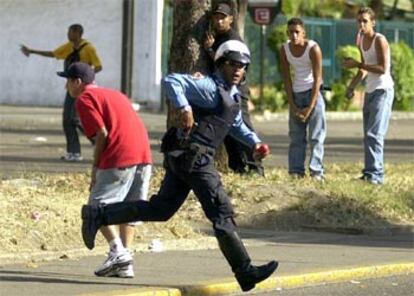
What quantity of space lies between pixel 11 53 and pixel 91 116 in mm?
23662

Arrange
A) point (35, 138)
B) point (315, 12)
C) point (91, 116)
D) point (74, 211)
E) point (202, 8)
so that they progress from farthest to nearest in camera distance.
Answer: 1. point (315, 12)
2. point (35, 138)
3. point (202, 8)
4. point (74, 211)
5. point (91, 116)

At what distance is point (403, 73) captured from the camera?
114 feet

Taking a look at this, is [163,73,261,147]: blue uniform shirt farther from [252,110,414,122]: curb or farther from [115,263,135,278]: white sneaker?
[252,110,414,122]: curb

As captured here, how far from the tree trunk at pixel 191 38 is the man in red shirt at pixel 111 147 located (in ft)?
13.1

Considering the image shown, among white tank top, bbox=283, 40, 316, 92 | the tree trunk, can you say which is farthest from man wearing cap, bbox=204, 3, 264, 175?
white tank top, bbox=283, 40, 316, 92

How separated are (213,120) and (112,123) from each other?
762mm

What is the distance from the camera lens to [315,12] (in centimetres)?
4094

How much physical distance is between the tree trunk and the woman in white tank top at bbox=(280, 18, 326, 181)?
0.77 meters

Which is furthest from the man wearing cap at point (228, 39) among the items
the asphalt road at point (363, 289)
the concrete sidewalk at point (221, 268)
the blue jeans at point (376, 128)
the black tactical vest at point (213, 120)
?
the black tactical vest at point (213, 120)

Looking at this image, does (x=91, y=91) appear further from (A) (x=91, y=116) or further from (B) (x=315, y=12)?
(B) (x=315, y=12)

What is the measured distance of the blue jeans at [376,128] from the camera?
1516cm

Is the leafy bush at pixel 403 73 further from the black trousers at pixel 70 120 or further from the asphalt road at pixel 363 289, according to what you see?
the asphalt road at pixel 363 289

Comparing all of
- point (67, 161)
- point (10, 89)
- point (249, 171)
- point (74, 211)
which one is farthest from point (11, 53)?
point (74, 211)

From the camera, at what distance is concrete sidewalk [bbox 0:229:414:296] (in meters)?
9.63
